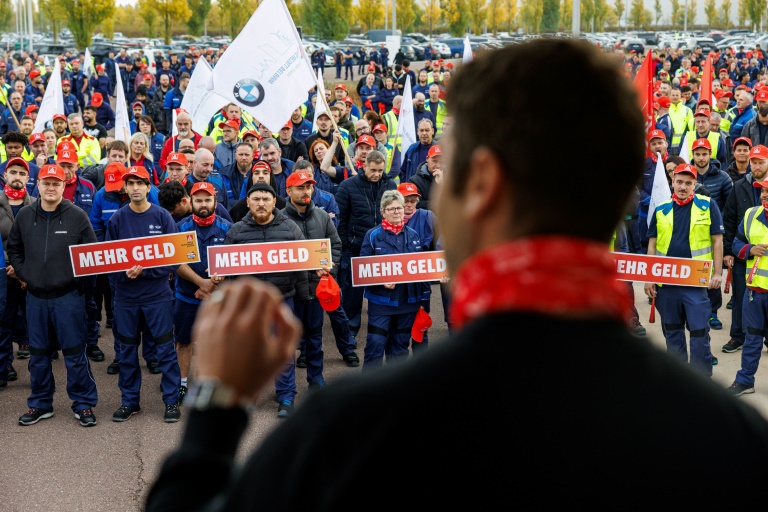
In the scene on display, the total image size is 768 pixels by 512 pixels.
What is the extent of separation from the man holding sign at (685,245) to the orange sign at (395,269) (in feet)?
6.65

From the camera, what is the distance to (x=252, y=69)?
445 inches

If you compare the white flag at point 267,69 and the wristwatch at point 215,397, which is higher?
the white flag at point 267,69

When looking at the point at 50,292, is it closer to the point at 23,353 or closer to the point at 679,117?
the point at 23,353

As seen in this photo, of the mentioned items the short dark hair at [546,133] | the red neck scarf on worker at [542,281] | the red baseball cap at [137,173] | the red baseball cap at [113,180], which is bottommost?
the red baseball cap at [113,180]

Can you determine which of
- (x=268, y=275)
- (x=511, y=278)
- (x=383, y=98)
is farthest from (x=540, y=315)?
(x=383, y=98)

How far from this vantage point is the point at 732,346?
1034cm

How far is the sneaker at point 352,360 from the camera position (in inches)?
393

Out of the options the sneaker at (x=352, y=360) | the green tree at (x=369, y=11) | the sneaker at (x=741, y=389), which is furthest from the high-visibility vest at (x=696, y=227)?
the green tree at (x=369, y=11)

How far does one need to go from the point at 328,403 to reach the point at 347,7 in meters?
66.0

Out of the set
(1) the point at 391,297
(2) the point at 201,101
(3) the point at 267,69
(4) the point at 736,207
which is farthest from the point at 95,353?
(4) the point at 736,207

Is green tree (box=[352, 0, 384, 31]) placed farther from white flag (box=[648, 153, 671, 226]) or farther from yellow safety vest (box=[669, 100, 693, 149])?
white flag (box=[648, 153, 671, 226])

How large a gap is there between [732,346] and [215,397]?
9.80m

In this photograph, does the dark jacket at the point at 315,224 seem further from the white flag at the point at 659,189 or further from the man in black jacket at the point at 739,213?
the man in black jacket at the point at 739,213

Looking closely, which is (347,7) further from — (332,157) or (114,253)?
(114,253)
